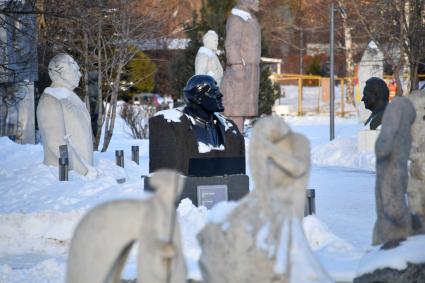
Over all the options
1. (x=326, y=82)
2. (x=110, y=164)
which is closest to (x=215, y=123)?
(x=110, y=164)

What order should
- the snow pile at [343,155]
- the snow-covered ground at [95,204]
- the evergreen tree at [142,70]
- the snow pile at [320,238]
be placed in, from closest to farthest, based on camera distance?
the snow pile at [320,238]
the snow-covered ground at [95,204]
the snow pile at [343,155]
the evergreen tree at [142,70]

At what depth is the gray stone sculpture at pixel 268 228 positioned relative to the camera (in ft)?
17.8

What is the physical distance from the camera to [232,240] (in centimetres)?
550

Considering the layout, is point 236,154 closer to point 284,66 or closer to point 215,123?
point 215,123

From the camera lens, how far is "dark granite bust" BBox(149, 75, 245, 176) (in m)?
12.8

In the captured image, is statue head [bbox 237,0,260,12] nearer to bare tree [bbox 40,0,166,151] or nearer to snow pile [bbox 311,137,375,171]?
bare tree [bbox 40,0,166,151]

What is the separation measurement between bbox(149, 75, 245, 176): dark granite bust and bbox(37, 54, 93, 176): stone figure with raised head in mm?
5032

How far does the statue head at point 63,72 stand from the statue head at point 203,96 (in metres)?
5.47

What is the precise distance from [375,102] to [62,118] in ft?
17.5

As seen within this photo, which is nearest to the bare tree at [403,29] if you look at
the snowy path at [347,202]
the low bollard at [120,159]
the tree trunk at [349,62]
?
the snowy path at [347,202]

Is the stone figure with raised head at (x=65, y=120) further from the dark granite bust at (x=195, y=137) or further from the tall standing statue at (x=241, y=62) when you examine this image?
the tall standing statue at (x=241, y=62)

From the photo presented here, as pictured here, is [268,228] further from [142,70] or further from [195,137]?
[142,70]

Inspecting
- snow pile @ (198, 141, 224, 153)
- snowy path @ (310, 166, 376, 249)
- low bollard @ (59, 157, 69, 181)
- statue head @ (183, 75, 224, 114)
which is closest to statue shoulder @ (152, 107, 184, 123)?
statue head @ (183, 75, 224, 114)

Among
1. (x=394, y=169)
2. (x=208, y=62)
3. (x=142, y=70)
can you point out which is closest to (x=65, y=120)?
(x=208, y=62)
